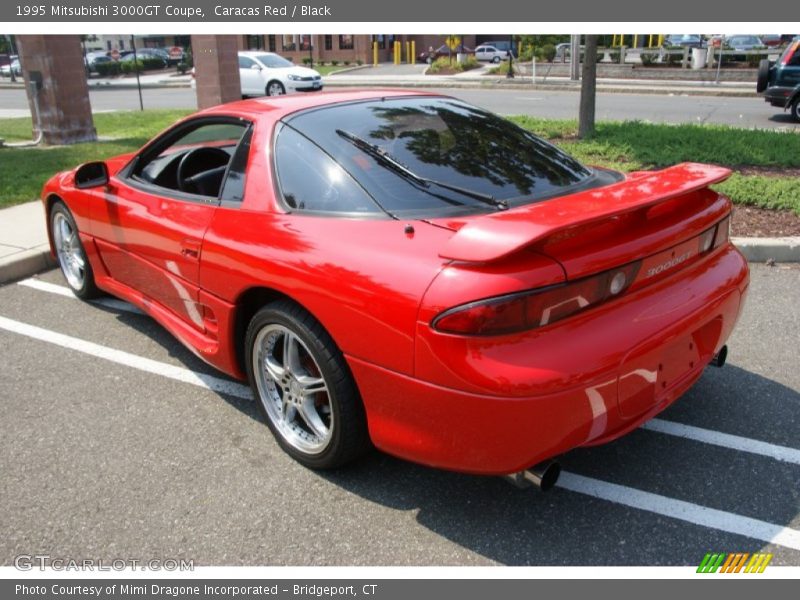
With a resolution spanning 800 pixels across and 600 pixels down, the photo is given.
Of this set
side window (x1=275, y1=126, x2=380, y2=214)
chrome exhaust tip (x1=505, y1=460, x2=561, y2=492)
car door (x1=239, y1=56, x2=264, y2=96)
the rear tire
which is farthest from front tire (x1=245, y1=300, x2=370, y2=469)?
car door (x1=239, y1=56, x2=264, y2=96)

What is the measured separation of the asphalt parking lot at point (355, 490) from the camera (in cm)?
257

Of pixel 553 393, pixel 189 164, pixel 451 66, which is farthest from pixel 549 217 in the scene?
pixel 451 66

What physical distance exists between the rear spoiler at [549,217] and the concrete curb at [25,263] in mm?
4650

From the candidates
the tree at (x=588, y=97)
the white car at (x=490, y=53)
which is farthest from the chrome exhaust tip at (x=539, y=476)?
the white car at (x=490, y=53)

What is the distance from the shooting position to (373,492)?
2.89 metres

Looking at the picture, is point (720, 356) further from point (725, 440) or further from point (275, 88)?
point (275, 88)

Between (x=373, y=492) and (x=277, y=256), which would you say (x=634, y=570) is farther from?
(x=277, y=256)

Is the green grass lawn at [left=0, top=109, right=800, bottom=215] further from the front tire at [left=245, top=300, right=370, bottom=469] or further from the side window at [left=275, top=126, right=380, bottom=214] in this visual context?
the front tire at [left=245, top=300, right=370, bottom=469]

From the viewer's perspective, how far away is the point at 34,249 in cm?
598

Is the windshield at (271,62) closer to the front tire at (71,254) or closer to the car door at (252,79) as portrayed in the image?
the car door at (252,79)

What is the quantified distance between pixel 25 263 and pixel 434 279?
472 centimetres
